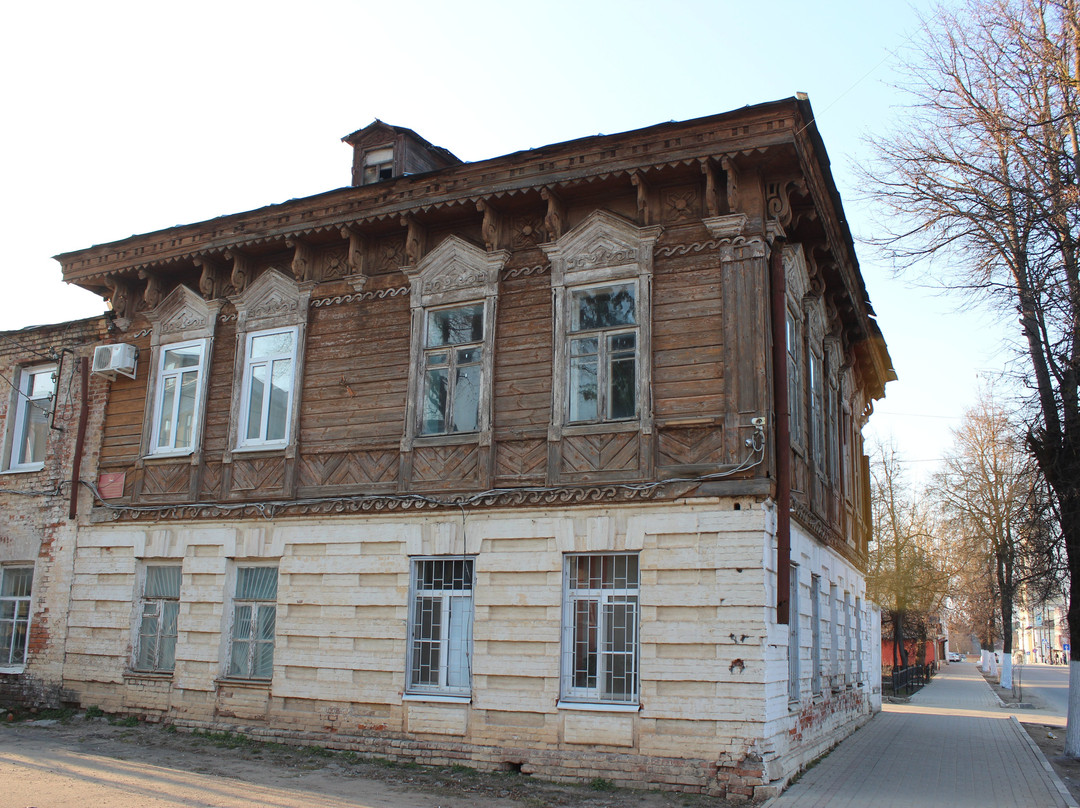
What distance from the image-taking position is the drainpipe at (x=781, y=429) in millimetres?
9539

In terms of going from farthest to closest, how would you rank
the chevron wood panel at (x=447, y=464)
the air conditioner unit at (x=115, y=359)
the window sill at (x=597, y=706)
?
the air conditioner unit at (x=115, y=359), the chevron wood panel at (x=447, y=464), the window sill at (x=597, y=706)

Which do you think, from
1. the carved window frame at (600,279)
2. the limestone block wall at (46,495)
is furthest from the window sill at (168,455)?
the carved window frame at (600,279)

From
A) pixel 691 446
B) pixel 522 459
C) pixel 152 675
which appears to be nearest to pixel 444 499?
pixel 522 459

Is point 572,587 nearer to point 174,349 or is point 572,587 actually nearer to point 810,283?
point 810,283

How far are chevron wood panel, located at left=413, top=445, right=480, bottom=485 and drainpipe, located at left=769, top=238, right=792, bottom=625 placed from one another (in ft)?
12.0

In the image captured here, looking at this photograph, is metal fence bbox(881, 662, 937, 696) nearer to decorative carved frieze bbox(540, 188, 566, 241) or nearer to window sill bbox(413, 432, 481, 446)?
window sill bbox(413, 432, 481, 446)

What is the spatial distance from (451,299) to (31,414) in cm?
885

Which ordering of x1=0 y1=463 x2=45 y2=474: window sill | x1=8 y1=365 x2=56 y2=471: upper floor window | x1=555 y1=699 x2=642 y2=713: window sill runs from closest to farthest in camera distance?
x1=555 y1=699 x2=642 y2=713: window sill < x1=0 y1=463 x2=45 y2=474: window sill < x1=8 y1=365 x2=56 y2=471: upper floor window

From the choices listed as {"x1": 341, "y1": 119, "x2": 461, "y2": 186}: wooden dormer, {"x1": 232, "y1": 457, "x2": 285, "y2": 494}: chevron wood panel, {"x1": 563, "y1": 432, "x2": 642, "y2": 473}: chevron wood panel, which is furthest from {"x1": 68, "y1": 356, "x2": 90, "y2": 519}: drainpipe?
{"x1": 563, "y1": 432, "x2": 642, "y2": 473}: chevron wood panel

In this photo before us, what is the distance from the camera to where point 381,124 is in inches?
563

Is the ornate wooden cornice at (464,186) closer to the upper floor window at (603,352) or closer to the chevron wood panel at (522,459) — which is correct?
the upper floor window at (603,352)

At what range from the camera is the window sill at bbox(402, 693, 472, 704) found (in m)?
10.3

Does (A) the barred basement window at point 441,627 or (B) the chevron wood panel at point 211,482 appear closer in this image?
(A) the barred basement window at point 441,627

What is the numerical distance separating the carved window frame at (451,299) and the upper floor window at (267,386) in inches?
80.8
